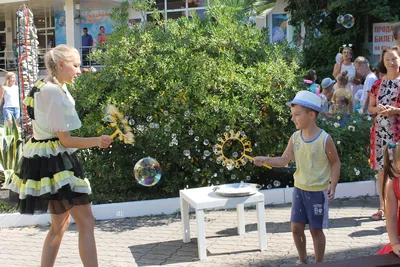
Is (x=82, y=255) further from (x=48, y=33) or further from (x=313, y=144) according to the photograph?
(x=48, y=33)

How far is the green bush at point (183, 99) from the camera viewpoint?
6.93 metres

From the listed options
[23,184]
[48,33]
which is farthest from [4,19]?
[23,184]

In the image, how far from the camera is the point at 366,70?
32.5 feet

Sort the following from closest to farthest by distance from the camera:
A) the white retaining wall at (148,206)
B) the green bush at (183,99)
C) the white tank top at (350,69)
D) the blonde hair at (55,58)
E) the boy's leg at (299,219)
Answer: the blonde hair at (55,58) → the boy's leg at (299,219) → the white retaining wall at (148,206) → the green bush at (183,99) → the white tank top at (350,69)

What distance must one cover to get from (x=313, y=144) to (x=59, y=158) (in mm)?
1928

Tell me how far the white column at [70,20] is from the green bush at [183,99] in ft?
50.3

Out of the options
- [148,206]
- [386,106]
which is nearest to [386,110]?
[386,106]

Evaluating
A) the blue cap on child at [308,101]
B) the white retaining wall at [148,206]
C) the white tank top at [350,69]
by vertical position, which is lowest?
the white retaining wall at [148,206]

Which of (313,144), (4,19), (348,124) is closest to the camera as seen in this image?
(313,144)

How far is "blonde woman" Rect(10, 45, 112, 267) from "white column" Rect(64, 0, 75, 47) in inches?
741

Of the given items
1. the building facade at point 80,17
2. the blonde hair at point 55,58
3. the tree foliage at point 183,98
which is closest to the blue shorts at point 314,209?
the blonde hair at point 55,58

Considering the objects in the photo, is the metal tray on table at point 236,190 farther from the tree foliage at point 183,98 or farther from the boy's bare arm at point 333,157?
the tree foliage at point 183,98

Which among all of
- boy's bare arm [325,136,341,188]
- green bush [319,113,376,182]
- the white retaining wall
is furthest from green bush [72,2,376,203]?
boy's bare arm [325,136,341,188]

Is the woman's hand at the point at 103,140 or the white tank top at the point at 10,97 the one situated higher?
the white tank top at the point at 10,97
